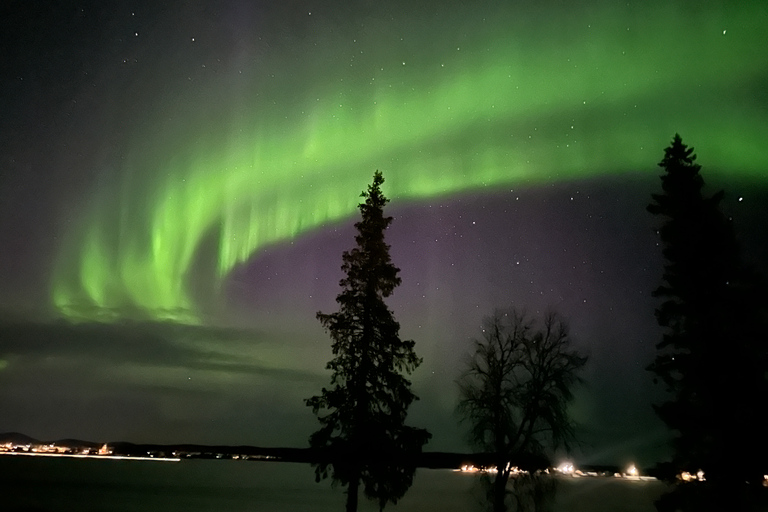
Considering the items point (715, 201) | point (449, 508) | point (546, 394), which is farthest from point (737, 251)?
point (449, 508)

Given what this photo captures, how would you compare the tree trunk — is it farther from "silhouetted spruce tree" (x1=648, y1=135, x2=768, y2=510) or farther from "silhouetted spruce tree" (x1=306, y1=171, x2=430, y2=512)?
"silhouetted spruce tree" (x1=648, y1=135, x2=768, y2=510)

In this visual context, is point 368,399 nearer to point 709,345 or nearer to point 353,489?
point 353,489

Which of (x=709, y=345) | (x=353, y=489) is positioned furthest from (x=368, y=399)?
(x=709, y=345)

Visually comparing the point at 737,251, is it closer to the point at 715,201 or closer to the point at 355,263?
the point at 715,201

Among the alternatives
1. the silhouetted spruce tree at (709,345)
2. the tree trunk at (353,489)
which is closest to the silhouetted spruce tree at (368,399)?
the tree trunk at (353,489)

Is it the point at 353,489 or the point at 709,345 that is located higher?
the point at 709,345

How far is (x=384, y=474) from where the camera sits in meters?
22.2

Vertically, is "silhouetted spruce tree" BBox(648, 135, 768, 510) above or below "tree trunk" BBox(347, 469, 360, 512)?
above

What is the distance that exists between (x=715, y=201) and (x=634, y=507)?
94.0 ft

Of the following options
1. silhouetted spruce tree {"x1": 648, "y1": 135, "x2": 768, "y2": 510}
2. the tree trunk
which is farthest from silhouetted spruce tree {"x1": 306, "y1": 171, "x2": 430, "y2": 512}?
silhouetted spruce tree {"x1": 648, "y1": 135, "x2": 768, "y2": 510}

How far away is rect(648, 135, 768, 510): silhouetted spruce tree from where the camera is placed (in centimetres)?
1950

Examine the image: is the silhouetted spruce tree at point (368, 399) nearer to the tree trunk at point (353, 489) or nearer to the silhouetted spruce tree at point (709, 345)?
the tree trunk at point (353, 489)

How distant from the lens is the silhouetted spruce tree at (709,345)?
64.0 feet

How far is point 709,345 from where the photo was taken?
2036cm
